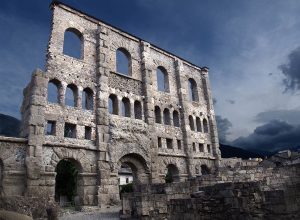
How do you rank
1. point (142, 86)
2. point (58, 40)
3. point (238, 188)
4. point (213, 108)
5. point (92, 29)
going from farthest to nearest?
1. point (213, 108)
2. point (142, 86)
3. point (92, 29)
4. point (58, 40)
5. point (238, 188)

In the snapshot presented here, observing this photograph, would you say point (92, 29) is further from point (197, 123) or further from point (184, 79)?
point (197, 123)

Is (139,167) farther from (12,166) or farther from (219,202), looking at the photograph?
(219,202)

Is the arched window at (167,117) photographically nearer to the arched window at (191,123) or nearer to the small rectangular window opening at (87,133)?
the arched window at (191,123)

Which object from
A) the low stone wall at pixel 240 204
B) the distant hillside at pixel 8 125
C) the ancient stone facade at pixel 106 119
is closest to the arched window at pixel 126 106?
the ancient stone facade at pixel 106 119

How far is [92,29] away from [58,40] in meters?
3.24

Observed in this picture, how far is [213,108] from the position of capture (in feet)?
92.3

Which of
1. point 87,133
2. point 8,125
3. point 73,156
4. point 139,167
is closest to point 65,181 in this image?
point 139,167

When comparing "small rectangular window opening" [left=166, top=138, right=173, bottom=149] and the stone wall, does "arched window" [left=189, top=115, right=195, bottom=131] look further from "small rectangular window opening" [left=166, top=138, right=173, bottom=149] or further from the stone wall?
the stone wall

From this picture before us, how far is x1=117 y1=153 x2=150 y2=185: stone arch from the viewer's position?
19.8m

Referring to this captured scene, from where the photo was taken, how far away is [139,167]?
20125 mm

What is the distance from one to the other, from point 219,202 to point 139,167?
1235 cm

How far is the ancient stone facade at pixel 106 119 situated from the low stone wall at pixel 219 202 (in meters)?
5.61

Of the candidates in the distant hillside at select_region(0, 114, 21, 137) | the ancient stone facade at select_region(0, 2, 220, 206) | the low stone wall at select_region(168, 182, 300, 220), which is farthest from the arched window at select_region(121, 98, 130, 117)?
the distant hillside at select_region(0, 114, 21, 137)

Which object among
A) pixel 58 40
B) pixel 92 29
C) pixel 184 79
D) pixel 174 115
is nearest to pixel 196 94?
pixel 184 79
